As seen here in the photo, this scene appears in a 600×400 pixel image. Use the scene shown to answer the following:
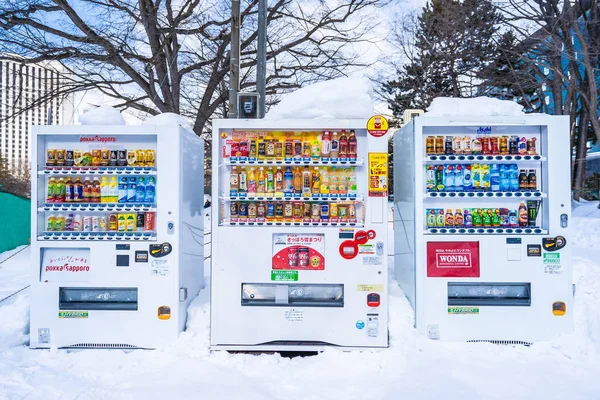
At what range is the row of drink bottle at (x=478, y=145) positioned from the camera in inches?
164

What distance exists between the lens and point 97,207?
415 cm

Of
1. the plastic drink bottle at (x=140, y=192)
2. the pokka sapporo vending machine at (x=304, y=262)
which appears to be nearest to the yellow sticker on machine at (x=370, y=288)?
the pokka sapporo vending machine at (x=304, y=262)

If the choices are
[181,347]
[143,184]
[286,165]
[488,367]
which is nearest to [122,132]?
[143,184]

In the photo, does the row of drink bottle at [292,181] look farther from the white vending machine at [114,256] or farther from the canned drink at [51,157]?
the canned drink at [51,157]

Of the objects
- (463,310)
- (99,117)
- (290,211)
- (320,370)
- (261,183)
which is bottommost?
(320,370)

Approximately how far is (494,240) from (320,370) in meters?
2.15

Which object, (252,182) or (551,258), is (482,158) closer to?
(551,258)

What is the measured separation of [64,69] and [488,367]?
14.4 meters

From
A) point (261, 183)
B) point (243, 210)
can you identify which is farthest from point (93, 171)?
point (261, 183)

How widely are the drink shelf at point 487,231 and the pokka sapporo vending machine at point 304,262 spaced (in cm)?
59

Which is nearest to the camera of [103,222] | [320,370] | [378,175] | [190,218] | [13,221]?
[320,370]

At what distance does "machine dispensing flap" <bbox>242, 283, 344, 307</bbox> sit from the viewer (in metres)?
4.04

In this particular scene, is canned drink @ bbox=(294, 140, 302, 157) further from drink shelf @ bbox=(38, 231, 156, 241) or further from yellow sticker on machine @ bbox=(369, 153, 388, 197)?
drink shelf @ bbox=(38, 231, 156, 241)

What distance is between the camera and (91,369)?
12.1 ft
